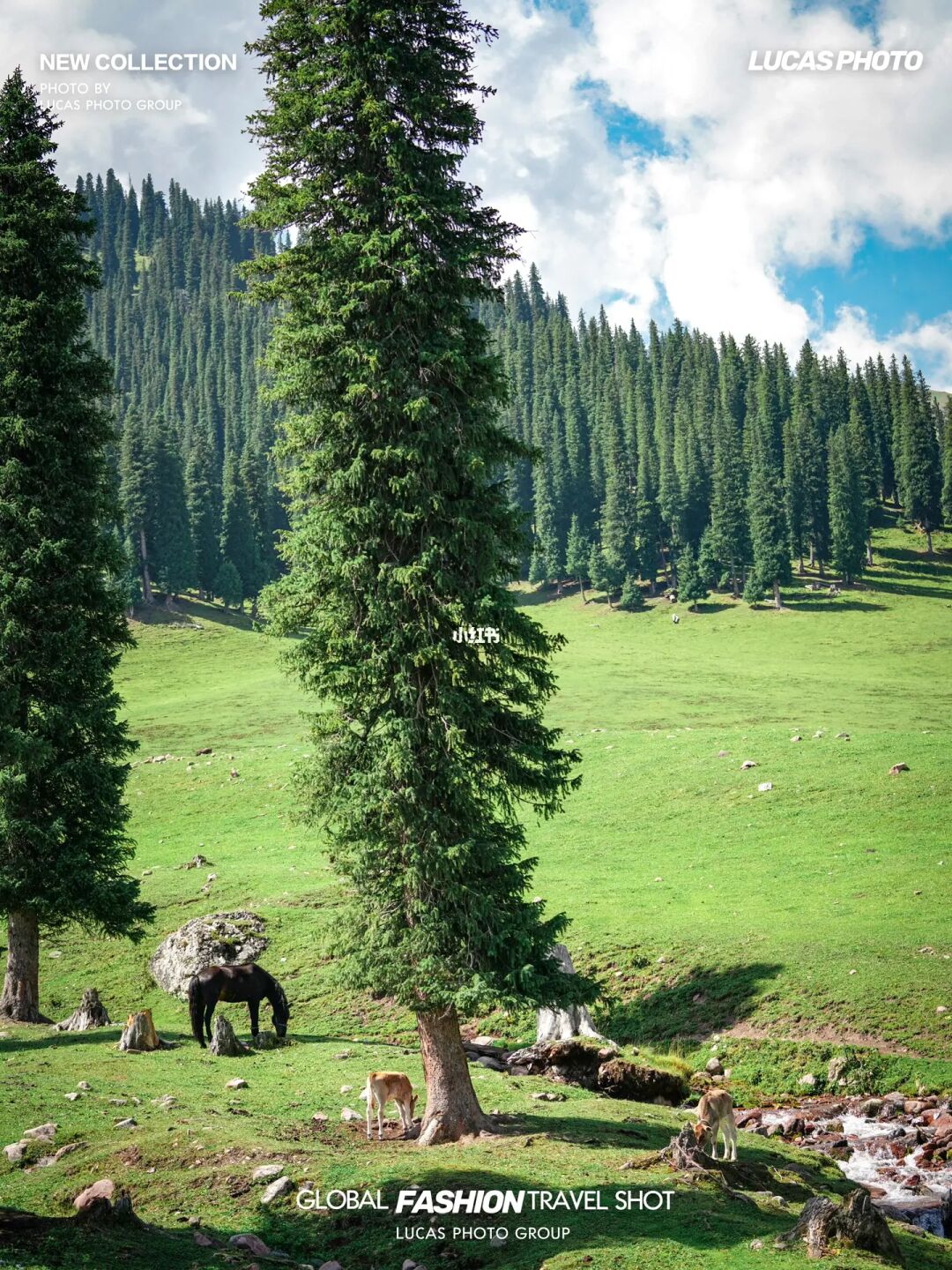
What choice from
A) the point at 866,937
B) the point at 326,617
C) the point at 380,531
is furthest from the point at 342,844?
the point at 866,937

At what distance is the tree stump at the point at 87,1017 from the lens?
72.3 feet

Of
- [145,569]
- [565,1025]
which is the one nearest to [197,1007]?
[565,1025]

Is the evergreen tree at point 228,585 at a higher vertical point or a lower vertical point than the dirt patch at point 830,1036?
higher

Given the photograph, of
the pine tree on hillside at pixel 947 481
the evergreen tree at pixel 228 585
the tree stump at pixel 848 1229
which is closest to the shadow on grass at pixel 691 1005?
the tree stump at pixel 848 1229

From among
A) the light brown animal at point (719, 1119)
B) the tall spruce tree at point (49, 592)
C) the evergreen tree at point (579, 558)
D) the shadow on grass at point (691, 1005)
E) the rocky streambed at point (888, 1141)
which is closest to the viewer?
the light brown animal at point (719, 1119)

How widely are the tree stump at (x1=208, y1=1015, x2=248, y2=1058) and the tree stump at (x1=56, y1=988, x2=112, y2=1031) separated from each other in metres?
3.58

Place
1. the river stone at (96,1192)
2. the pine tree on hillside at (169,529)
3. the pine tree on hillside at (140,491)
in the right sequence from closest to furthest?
1. the river stone at (96,1192)
2. the pine tree on hillside at (140,491)
3. the pine tree on hillside at (169,529)

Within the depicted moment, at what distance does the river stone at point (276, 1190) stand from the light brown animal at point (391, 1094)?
2.68m

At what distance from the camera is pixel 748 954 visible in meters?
26.1

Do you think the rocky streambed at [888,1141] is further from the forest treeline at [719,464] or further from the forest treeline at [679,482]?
the forest treeline at [719,464]

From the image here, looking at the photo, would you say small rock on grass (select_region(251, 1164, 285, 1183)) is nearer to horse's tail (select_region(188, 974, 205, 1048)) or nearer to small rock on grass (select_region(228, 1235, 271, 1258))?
small rock on grass (select_region(228, 1235, 271, 1258))

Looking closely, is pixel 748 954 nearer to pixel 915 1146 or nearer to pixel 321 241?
pixel 915 1146

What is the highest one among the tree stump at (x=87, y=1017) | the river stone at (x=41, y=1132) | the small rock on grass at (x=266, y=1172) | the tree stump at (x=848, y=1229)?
the tree stump at (x=848, y=1229)

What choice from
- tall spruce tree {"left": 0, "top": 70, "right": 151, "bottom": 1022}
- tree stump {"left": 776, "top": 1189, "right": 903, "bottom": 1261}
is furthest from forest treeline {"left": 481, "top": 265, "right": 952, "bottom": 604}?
tree stump {"left": 776, "top": 1189, "right": 903, "bottom": 1261}
